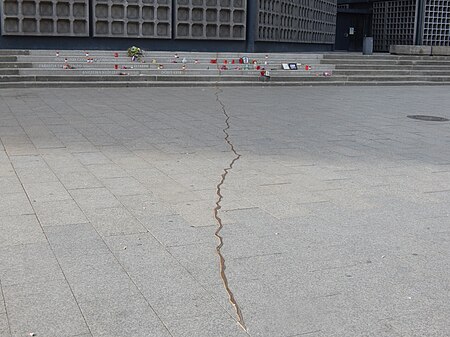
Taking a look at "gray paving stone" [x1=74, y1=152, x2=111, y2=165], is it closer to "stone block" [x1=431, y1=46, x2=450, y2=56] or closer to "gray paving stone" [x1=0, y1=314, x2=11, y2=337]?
"gray paving stone" [x1=0, y1=314, x2=11, y2=337]

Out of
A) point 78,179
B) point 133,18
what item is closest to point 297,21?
point 133,18

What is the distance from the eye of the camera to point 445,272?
4.31 meters

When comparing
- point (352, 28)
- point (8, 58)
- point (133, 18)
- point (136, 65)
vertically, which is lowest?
point (136, 65)

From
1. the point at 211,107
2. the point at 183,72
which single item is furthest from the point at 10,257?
the point at 183,72

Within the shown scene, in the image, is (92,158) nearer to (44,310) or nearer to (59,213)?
(59,213)

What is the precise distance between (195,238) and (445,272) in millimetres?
1932

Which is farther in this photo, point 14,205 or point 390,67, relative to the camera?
point 390,67

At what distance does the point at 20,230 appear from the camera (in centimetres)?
495

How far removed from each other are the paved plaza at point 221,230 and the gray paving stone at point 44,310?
0.04ft

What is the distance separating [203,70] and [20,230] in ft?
45.2

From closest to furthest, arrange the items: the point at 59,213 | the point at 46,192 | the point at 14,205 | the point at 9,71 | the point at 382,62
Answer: the point at 59,213 → the point at 14,205 → the point at 46,192 → the point at 9,71 → the point at 382,62

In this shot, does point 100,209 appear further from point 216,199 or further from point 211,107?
point 211,107

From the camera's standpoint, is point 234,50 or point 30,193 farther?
point 234,50

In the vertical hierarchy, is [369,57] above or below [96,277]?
above
